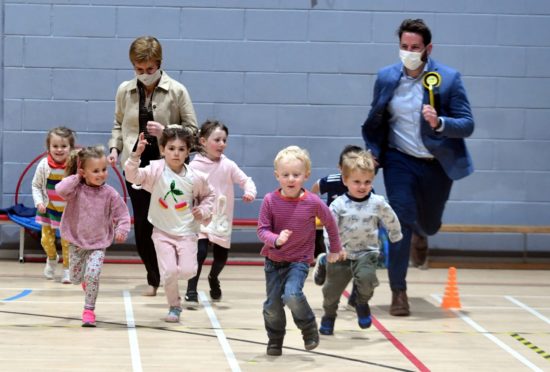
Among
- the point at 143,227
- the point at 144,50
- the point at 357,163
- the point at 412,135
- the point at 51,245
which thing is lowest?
the point at 51,245

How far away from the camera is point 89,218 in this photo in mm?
6668

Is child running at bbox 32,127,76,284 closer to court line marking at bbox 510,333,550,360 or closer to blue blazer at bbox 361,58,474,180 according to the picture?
blue blazer at bbox 361,58,474,180

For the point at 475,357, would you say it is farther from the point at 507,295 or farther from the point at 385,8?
the point at 385,8

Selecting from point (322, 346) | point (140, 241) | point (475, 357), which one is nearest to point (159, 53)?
point (140, 241)

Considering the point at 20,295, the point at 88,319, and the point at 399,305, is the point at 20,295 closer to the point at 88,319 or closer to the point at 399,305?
the point at 88,319

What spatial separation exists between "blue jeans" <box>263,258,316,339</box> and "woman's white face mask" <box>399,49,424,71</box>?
1977mm

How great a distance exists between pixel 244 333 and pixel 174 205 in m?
0.94

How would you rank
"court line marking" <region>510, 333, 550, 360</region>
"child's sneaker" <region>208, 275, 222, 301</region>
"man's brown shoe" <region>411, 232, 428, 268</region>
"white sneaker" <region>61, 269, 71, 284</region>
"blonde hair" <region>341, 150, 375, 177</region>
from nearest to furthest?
1. "court line marking" <region>510, 333, 550, 360</region>
2. "blonde hair" <region>341, 150, 375, 177</region>
3. "child's sneaker" <region>208, 275, 222, 301</region>
4. "white sneaker" <region>61, 269, 71, 284</region>
5. "man's brown shoe" <region>411, 232, 428, 268</region>

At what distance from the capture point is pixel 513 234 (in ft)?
32.2

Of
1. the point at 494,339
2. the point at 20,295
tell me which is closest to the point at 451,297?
the point at 494,339

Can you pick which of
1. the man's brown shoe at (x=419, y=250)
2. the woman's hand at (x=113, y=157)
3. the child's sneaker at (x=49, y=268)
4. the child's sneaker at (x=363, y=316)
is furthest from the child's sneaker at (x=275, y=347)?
the man's brown shoe at (x=419, y=250)

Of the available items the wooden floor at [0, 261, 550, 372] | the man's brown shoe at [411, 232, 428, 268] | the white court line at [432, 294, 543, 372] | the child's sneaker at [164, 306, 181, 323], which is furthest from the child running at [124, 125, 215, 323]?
the man's brown shoe at [411, 232, 428, 268]

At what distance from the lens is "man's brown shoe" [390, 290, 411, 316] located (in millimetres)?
7254

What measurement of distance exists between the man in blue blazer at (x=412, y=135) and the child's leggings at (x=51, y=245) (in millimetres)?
2742
